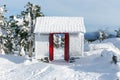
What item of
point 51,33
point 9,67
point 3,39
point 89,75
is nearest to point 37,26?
point 51,33

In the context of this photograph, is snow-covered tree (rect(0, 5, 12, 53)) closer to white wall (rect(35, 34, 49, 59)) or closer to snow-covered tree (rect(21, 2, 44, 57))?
snow-covered tree (rect(21, 2, 44, 57))

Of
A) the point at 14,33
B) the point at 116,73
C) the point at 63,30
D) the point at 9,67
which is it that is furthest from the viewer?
the point at 14,33

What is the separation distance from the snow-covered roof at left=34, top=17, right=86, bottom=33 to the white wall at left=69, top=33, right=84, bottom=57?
620 mm

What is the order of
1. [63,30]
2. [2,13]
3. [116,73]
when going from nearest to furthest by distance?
[116,73] → [63,30] → [2,13]

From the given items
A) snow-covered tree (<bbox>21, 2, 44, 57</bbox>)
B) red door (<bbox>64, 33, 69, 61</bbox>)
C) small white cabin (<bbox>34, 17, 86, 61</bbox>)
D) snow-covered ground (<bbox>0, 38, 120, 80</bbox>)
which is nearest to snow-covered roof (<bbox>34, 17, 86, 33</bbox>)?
small white cabin (<bbox>34, 17, 86, 61</bbox>)

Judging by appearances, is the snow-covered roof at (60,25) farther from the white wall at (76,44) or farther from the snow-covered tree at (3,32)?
the snow-covered tree at (3,32)

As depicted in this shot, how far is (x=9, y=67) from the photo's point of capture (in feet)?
96.4

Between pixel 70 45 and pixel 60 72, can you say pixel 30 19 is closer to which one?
pixel 70 45

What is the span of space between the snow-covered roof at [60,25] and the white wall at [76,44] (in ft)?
2.04

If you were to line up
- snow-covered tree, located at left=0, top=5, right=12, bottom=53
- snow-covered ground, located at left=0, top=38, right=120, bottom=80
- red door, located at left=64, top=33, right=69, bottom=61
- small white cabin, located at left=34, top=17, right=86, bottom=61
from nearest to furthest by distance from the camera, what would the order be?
1. snow-covered ground, located at left=0, top=38, right=120, bottom=80
2. small white cabin, located at left=34, top=17, right=86, bottom=61
3. red door, located at left=64, top=33, right=69, bottom=61
4. snow-covered tree, located at left=0, top=5, right=12, bottom=53

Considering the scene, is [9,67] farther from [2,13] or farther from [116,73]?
[2,13]

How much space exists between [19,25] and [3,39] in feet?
11.9

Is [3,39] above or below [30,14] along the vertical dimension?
below

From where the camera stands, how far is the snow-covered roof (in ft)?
118
